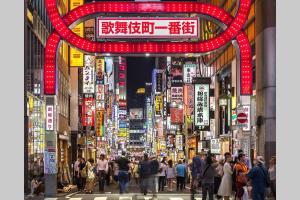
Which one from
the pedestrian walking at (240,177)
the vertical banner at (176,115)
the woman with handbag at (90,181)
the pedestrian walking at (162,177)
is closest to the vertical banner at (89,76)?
the vertical banner at (176,115)

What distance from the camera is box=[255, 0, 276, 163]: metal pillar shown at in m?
34.3

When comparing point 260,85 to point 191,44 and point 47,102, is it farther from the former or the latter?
point 47,102

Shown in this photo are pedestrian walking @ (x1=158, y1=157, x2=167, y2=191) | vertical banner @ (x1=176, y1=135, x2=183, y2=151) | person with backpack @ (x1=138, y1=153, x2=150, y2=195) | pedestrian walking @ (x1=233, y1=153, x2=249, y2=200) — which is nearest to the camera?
pedestrian walking @ (x1=233, y1=153, x2=249, y2=200)

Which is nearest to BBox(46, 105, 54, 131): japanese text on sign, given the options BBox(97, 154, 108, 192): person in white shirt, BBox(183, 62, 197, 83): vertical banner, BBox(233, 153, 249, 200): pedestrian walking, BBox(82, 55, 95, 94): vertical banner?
BBox(97, 154, 108, 192): person in white shirt

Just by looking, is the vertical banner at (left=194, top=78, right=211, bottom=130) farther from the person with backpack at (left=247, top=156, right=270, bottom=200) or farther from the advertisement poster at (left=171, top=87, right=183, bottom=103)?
the person with backpack at (left=247, top=156, right=270, bottom=200)

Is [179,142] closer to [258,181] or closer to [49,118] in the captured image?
[49,118]

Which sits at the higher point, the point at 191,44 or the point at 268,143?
the point at 191,44

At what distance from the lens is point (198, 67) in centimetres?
6688

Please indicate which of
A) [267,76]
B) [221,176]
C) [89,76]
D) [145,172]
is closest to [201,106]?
[89,76]

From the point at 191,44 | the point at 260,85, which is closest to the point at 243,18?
the point at 191,44

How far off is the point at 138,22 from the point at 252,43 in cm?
1062

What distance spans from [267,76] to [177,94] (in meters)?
39.3

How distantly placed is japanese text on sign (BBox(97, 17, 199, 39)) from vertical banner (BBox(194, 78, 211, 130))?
68.0 feet

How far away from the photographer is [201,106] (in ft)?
168
